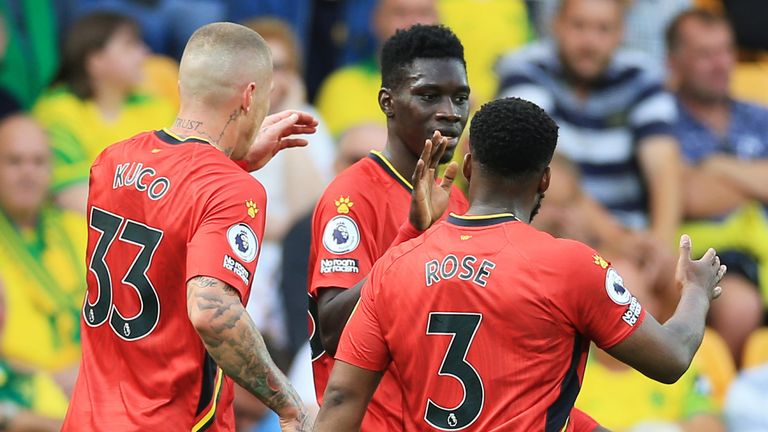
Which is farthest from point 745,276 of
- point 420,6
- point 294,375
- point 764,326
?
point 294,375

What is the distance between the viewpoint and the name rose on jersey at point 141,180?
491 centimetres

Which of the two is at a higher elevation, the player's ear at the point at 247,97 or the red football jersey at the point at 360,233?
the player's ear at the point at 247,97

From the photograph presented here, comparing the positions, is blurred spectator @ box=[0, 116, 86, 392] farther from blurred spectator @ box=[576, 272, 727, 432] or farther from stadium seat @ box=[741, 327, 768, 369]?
stadium seat @ box=[741, 327, 768, 369]

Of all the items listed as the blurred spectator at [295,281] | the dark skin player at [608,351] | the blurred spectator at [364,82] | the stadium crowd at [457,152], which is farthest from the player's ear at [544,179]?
the blurred spectator at [364,82]

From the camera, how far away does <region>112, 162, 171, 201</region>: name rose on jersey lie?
4914mm

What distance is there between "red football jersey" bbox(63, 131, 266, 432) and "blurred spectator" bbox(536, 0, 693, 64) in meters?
6.98

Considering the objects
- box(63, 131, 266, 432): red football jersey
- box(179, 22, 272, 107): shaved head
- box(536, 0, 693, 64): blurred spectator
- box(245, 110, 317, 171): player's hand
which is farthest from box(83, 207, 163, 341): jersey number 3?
box(536, 0, 693, 64): blurred spectator

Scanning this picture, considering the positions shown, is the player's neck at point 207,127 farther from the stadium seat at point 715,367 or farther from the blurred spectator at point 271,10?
the stadium seat at point 715,367

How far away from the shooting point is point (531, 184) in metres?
4.57

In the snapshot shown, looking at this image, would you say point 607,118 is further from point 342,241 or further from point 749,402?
point 342,241

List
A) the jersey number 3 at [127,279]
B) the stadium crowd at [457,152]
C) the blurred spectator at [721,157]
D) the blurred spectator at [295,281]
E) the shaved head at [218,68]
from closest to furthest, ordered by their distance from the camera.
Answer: the jersey number 3 at [127,279] < the shaved head at [218,68] < the stadium crowd at [457,152] < the blurred spectator at [295,281] < the blurred spectator at [721,157]

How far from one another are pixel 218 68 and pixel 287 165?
200 inches

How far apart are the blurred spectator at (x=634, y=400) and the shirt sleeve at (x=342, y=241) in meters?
3.88

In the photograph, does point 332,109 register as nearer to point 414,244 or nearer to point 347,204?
point 347,204
